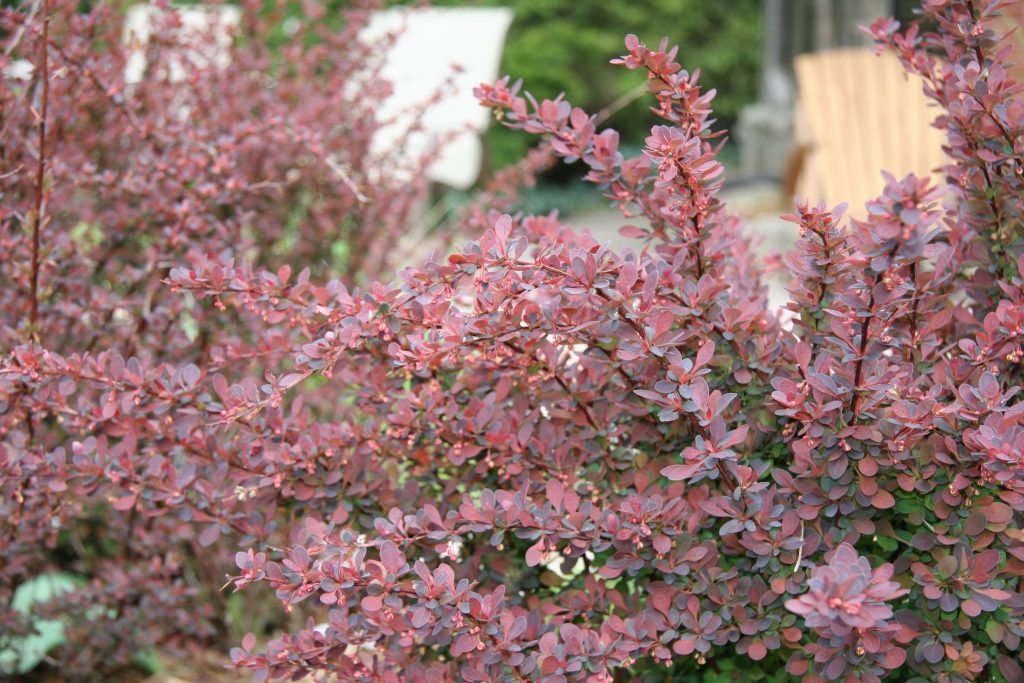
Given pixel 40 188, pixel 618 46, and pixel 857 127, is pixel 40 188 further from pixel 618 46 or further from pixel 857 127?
pixel 618 46

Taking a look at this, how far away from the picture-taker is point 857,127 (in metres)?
6.07

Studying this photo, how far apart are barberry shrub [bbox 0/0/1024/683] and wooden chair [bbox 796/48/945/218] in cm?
428

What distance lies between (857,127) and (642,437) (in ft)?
17.1

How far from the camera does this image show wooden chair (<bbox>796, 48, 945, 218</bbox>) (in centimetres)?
574

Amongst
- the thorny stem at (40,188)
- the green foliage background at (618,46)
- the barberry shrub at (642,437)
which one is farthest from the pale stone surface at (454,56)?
the barberry shrub at (642,437)

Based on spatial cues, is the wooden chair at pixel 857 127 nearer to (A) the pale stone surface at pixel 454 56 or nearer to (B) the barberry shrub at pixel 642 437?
(A) the pale stone surface at pixel 454 56

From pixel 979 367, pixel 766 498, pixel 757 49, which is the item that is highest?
pixel 979 367

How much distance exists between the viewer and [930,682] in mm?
1272

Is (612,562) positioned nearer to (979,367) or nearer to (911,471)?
(911,471)

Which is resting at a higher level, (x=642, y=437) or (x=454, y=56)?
(x=642, y=437)

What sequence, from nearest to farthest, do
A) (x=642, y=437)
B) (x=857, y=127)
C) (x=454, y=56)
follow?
(x=642, y=437), (x=857, y=127), (x=454, y=56)

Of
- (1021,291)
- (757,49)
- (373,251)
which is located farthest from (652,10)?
(1021,291)

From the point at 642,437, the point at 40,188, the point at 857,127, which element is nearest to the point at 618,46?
the point at 857,127

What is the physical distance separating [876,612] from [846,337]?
1.22 feet
